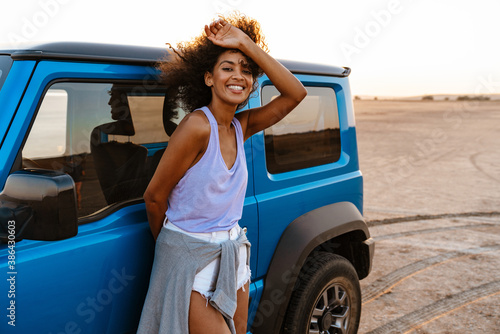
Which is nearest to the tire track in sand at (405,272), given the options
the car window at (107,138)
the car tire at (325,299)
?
the car tire at (325,299)

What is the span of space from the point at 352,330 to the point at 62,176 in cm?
253

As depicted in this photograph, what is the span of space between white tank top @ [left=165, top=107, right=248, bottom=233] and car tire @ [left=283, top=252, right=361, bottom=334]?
110cm

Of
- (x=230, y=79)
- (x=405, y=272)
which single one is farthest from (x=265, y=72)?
(x=405, y=272)

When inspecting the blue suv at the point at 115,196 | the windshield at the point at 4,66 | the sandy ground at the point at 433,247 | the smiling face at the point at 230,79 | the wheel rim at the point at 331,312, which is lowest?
the sandy ground at the point at 433,247

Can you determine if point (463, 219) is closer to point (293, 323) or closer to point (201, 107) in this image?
point (293, 323)

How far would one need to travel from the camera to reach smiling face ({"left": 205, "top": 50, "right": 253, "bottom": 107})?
203cm

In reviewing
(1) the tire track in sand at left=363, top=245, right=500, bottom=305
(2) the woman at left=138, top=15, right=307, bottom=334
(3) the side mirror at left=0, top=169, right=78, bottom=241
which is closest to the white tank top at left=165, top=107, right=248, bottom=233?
(2) the woman at left=138, top=15, right=307, bottom=334

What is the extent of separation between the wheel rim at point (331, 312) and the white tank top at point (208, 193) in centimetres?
132

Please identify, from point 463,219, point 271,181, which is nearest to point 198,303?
point 271,181

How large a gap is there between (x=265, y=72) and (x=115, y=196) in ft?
2.77

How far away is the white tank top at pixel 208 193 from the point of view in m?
1.88

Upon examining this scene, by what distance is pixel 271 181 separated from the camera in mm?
2678

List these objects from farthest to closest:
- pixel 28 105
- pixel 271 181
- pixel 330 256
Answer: pixel 330 256 < pixel 271 181 < pixel 28 105

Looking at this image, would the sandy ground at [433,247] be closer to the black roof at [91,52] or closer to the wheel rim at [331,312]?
the wheel rim at [331,312]
